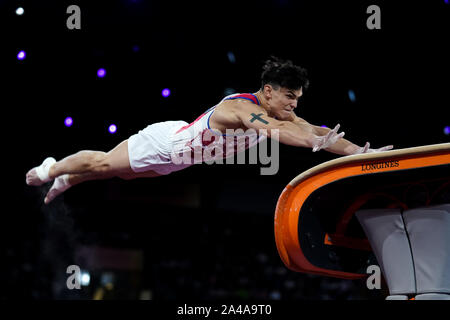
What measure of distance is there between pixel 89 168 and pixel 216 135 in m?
0.80

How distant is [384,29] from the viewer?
3.38 m

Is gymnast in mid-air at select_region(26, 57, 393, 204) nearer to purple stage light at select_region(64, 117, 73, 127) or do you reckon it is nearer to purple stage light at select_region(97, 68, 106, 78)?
purple stage light at select_region(64, 117, 73, 127)

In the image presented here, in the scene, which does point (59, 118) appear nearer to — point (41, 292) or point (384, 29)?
point (384, 29)

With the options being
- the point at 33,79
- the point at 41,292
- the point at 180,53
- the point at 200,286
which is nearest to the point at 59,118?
the point at 33,79

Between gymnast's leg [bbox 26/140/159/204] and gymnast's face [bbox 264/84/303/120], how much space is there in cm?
83

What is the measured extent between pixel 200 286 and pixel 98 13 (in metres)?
→ 3.94

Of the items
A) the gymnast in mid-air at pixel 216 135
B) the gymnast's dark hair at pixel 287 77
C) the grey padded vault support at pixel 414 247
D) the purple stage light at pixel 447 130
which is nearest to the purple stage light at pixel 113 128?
the gymnast in mid-air at pixel 216 135

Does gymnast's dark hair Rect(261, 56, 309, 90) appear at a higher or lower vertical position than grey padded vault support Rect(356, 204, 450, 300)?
higher

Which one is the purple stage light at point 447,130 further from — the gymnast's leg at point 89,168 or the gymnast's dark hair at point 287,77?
the gymnast's leg at point 89,168

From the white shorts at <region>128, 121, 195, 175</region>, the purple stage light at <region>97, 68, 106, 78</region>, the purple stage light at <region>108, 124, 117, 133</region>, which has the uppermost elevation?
the purple stage light at <region>97, 68, 106, 78</region>

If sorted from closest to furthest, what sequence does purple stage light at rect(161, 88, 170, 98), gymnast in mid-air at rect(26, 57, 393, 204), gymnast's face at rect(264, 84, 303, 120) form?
gymnast in mid-air at rect(26, 57, 393, 204), gymnast's face at rect(264, 84, 303, 120), purple stage light at rect(161, 88, 170, 98)

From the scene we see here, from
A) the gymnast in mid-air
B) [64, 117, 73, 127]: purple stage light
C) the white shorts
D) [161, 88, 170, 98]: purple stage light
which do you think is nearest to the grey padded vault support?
the gymnast in mid-air

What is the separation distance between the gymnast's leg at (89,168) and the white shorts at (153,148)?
0.05m

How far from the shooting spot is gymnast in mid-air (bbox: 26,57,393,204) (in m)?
2.33
